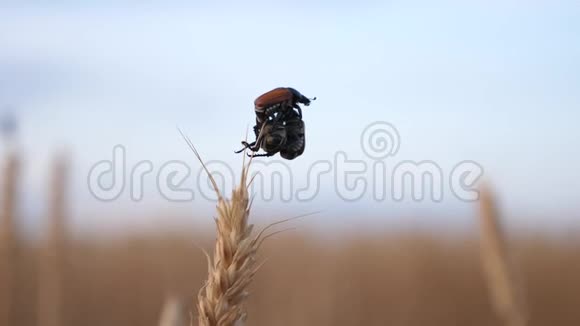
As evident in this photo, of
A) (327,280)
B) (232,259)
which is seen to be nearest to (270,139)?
(232,259)

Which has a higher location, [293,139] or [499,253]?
[293,139]

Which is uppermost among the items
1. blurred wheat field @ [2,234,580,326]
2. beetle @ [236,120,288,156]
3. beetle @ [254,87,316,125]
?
beetle @ [254,87,316,125]

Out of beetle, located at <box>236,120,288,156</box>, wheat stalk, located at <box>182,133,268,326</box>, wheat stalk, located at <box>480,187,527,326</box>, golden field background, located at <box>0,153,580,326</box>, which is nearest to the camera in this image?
wheat stalk, located at <box>182,133,268,326</box>

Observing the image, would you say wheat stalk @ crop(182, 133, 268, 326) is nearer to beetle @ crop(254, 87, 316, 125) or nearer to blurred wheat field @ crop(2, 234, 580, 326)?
beetle @ crop(254, 87, 316, 125)

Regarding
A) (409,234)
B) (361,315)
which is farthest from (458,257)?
(361,315)

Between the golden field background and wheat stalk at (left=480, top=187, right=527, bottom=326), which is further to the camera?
the golden field background

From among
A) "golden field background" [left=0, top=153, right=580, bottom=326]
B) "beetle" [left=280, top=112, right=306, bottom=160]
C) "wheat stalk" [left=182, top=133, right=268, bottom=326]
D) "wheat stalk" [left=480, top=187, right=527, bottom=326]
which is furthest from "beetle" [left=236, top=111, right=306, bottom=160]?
"golden field background" [left=0, top=153, right=580, bottom=326]

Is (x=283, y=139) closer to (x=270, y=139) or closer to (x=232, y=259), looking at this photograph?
(x=270, y=139)

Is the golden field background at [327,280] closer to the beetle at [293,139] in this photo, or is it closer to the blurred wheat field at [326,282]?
the blurred wheat field at [326,282]

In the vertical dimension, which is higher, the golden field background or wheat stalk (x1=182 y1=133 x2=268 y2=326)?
wheat stalk (x1=182 y1=133 x2=268 y2=326)
